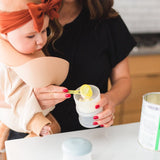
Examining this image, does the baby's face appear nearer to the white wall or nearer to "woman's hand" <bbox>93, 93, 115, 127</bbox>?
"woman's hand" <bbox>93, 93, 115, 127</bbox>

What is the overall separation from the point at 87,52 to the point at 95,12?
0.62 ft

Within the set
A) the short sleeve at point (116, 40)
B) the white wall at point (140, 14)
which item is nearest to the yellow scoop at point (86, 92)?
the short sleeve at point (116, 40)

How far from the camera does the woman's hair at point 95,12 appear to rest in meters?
1.15

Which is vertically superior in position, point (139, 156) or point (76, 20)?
point (76, 20)

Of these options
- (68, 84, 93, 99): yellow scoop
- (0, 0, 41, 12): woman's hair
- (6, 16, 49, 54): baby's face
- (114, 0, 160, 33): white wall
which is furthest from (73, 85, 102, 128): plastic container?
(114, 0, 160, 33): white wall

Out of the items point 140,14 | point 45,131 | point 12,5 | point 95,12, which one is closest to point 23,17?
point 12,5

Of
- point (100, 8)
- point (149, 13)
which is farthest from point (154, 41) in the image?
point (100, 8)

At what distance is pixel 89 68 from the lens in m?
1.21

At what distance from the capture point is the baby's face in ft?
2.71

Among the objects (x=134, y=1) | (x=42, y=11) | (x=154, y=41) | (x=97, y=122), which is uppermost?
(x=42, y=11)

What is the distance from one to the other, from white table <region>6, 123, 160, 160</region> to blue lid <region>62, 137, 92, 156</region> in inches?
4.6

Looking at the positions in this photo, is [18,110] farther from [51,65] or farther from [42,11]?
[42,11]

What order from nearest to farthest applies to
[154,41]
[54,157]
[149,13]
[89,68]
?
[54,157]
[89,68]
[154,41]
[149,13]

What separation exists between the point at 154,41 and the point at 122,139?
1708 millimetres
